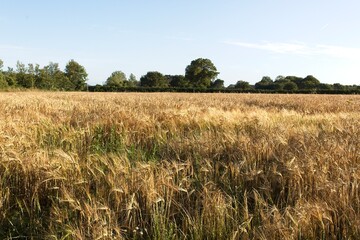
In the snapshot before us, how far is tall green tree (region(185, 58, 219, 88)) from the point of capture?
9600 centimetres

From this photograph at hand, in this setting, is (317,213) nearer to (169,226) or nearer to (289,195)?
(289,195)

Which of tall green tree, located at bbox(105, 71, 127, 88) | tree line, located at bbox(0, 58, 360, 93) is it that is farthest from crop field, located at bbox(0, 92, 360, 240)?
tall green tree, located at bbox(105, 71, 127, 88)

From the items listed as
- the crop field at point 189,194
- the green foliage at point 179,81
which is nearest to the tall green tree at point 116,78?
the green foliage at point 179,81

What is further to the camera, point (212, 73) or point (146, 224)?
point (212, 73)

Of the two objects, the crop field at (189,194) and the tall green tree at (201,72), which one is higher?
the tall green tree at (201,72)

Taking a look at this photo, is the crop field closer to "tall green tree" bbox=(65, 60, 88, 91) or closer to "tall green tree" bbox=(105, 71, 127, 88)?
"tall green tree" bbox=(65, 60, 88, 91)

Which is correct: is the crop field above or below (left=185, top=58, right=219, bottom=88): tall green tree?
below

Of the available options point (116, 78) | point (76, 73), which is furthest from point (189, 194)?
point (116, 78)

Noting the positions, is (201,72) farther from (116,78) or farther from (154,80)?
(116,78)

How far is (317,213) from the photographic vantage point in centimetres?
195

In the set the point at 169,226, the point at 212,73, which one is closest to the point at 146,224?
the point at 169,226

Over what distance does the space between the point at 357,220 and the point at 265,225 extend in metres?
0.57

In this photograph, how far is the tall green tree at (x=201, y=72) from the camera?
96000mm

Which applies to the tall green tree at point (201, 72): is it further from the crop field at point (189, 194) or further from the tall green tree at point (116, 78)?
the crop field at point (189, 194)
